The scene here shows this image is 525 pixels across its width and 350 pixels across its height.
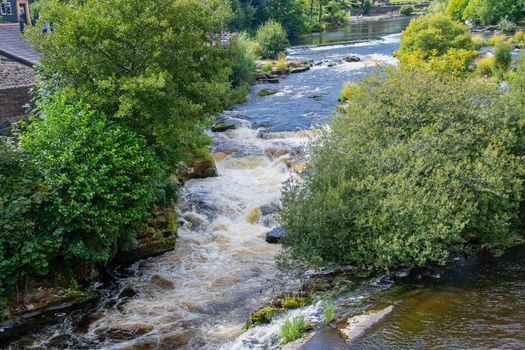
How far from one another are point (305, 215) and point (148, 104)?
587cm

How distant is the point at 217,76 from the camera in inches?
694

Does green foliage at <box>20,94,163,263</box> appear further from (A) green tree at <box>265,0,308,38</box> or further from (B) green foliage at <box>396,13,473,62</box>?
(A) green tree at <box>265,0,308,38</box>

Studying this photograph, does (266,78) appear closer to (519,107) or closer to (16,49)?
(16,49)

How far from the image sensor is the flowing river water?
1009 cm

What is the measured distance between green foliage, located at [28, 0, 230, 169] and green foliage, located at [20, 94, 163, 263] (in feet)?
2.81

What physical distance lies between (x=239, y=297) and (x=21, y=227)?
5.79 metres

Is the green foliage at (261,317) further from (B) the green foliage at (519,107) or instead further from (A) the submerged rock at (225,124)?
(A) the submerged rock at (225,124)

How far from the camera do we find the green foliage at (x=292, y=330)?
397 inches

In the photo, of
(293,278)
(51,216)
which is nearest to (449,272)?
(293,278)

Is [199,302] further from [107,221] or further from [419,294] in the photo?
[419,294]

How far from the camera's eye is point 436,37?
30781mm

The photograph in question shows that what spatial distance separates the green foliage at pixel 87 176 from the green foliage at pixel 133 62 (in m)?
0.86

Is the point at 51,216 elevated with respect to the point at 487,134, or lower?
lower

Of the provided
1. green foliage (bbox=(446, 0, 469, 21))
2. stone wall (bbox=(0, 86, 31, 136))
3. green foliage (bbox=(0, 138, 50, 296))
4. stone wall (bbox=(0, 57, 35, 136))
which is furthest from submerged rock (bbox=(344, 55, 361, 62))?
green foliage (bbox=(0, 138, 50, 296))
